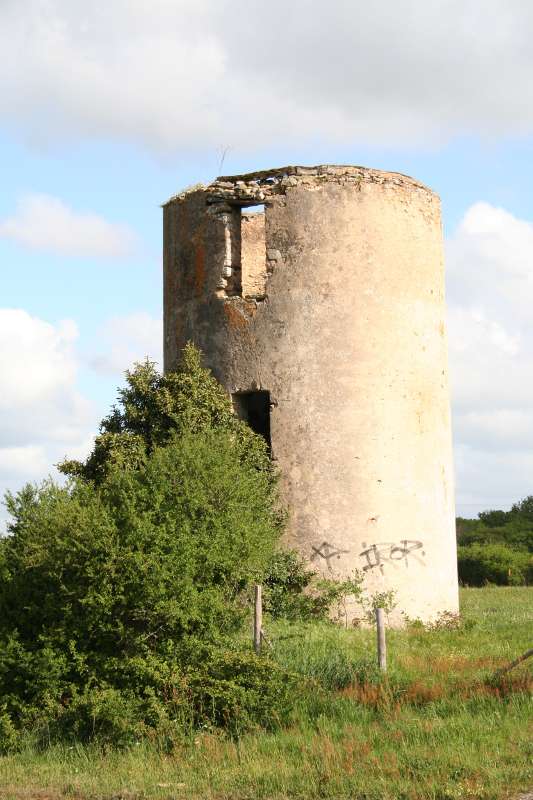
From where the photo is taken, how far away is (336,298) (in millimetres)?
18344

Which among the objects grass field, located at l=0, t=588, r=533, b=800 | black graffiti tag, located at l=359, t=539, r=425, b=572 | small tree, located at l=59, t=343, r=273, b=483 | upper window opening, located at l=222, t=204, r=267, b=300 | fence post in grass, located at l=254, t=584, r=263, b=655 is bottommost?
grass field, located at l=0, t=588, r=533, b=800

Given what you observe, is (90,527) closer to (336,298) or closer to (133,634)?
(133,634)

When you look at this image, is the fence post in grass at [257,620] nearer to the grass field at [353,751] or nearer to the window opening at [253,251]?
the grass field at [353,751]

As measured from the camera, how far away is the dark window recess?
18594 millimetres

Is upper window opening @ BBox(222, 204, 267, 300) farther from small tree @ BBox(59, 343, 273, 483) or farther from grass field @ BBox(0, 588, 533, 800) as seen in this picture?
grass field @ BBox(0, 588, 533, 800)

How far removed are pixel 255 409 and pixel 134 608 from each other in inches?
313

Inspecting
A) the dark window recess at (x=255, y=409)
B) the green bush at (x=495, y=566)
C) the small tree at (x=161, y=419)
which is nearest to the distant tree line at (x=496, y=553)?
the green bush at (x=495, y=566)

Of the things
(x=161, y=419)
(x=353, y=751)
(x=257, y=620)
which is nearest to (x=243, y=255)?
(x=161, y=419)

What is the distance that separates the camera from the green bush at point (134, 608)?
39.8 ft

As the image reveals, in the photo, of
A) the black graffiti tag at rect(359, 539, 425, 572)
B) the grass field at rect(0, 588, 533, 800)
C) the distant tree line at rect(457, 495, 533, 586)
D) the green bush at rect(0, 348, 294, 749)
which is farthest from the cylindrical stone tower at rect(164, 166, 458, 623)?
the distant tree line at rect(457, 495, 533, 586)

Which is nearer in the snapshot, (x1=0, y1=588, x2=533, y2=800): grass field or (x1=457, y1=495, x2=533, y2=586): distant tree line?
(x1=0, y1=588, x2=533, y2=800): grass field

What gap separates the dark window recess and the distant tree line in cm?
1891

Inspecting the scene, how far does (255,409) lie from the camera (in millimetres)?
20250

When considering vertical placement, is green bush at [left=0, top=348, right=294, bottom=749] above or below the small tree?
below
